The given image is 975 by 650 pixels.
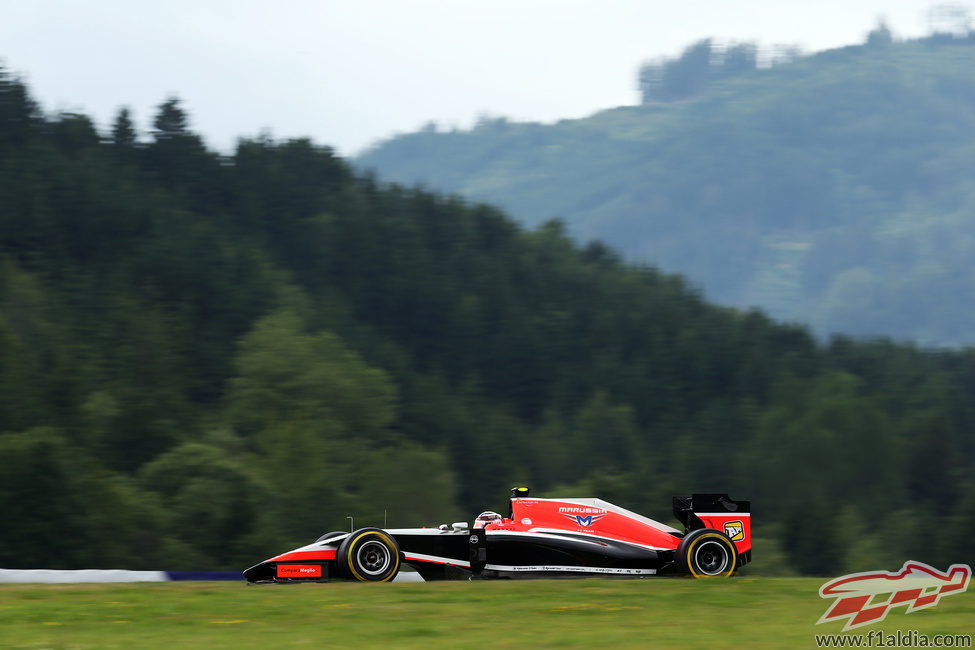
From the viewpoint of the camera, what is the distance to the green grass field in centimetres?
1024

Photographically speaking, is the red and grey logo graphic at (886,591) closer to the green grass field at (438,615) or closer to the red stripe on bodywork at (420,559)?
the green grass field at (438,615)

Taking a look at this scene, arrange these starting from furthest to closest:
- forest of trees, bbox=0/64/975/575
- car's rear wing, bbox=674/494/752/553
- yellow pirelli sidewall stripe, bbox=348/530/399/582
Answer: forest of trees, bbox=0/64/975/575, car's rear wing, bbox=674/494/752/553, yellow pirelli sidewall stripe, bbox=348/530/399/582

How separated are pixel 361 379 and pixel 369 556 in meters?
57.5

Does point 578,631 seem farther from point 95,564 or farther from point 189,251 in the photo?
point 189,251

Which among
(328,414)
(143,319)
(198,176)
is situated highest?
(198,176)

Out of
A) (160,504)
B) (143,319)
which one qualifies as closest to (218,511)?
(160,504)

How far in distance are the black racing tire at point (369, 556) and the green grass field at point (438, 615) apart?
447mm

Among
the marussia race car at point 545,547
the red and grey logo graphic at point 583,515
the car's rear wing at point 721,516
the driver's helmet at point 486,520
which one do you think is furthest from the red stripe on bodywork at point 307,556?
the car's rear wing at point 721,516

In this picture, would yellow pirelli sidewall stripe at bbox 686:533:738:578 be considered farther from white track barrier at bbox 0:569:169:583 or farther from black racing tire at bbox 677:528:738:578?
white track barrier at bbox 0:569:169:583

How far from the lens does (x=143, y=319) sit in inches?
3054

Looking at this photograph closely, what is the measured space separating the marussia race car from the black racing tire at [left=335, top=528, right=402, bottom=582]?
0.5 inches

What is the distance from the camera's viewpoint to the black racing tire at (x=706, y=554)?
577 inches

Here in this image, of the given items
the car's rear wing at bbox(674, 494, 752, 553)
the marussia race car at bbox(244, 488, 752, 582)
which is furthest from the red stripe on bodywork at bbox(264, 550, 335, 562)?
the car's rear wing at bbox(674, 494, 752, 553)

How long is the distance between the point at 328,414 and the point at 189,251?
27656 millimetres
